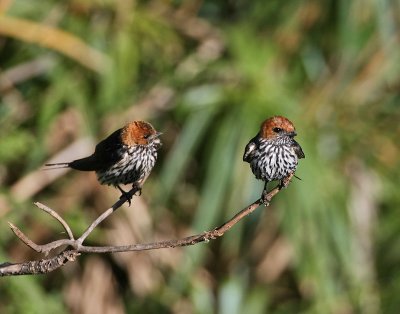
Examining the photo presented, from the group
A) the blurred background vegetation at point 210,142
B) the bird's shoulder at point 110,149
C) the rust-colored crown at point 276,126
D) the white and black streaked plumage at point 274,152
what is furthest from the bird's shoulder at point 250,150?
the blurred background vegetation at point 210,142

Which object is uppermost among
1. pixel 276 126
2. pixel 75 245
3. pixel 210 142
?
pixel 210 142

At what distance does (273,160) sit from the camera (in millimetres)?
1939

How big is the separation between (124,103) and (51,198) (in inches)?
29.2

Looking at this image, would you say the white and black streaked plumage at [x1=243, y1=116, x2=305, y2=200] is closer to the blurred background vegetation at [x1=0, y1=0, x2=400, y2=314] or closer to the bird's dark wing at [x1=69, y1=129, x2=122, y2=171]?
the bird's dark wing at [x1=69, y1=129, x2=122, y2=171]

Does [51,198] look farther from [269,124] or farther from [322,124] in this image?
[269,124]

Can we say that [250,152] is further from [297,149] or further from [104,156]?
[104,156]

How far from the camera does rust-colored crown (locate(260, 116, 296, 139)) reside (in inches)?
71.2

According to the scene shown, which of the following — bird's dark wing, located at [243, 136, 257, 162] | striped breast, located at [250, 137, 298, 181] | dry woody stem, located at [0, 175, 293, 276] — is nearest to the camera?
dry woody stem, located at [0, 175, 293, 276]

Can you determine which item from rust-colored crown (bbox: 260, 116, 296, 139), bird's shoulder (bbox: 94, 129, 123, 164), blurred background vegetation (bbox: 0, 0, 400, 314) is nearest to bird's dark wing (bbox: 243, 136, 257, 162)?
rust-colored crown (bbox: 260, 116, 296, 139)

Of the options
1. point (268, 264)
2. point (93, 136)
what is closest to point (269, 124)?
point (93, 136)

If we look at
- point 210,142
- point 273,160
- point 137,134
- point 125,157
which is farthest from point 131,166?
point 210,142

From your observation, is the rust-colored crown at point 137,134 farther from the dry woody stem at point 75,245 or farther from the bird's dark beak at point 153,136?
the dry woody stem at point 75,245

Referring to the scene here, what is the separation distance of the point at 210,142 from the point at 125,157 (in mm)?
3477

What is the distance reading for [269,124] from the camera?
6.16 feet
